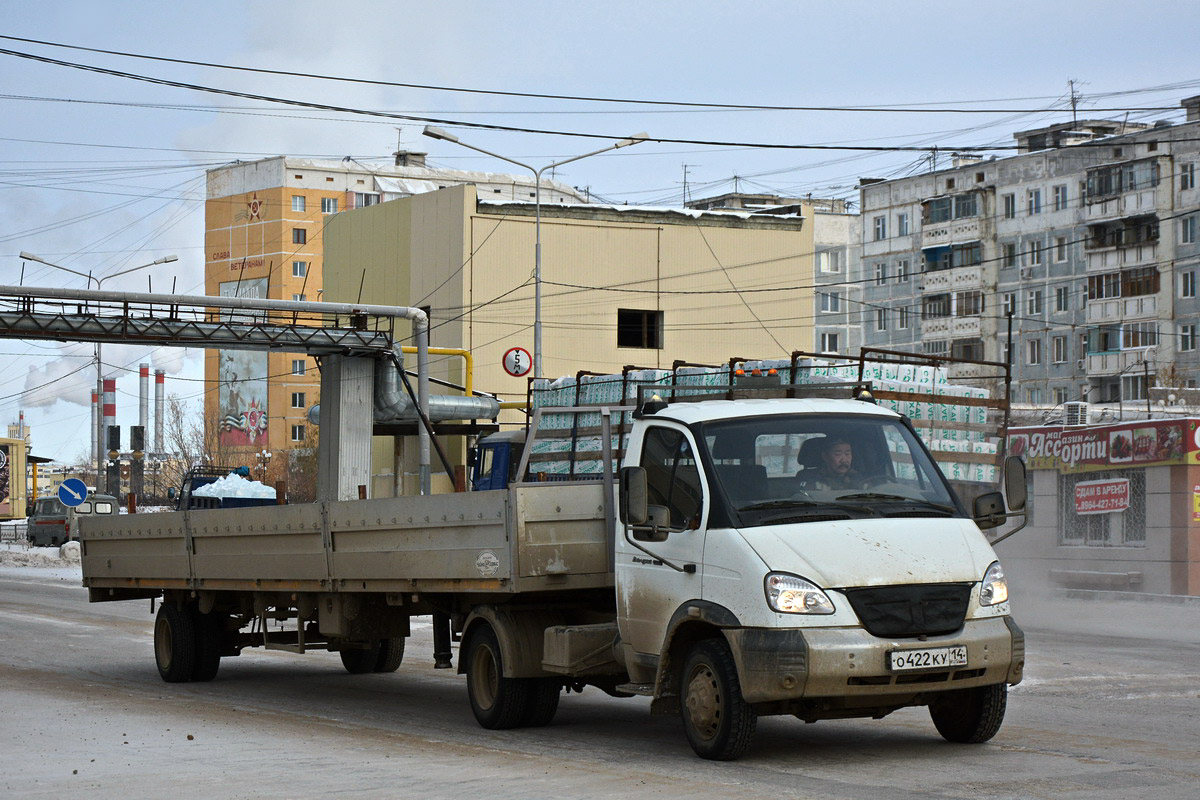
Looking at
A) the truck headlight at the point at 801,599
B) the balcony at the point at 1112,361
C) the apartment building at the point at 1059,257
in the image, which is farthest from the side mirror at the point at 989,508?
the balcony at the point at 1112,361

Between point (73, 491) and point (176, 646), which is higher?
point (73, 491)

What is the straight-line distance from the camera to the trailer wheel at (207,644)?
15.5 m

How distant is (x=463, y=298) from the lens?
53438mm

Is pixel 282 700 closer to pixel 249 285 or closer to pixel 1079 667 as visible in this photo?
pixel 1079 667

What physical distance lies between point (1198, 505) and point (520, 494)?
1830cm

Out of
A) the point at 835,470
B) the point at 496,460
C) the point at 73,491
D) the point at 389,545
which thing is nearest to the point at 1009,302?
the point at 73,491

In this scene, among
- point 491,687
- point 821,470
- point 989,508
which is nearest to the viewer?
point 821,470

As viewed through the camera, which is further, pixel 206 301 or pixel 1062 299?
pixel 1062 299

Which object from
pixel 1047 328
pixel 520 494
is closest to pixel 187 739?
pixel 520 494

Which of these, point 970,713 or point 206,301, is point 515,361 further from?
point 970,713

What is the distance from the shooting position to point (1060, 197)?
7788 centimetres

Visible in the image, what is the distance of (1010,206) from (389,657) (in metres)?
70.5

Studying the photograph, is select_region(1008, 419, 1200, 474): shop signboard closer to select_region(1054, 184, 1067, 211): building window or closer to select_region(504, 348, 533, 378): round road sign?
select_region(504, 348, 533, 378): round road sign

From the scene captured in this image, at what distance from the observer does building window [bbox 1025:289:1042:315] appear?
7994 cm
